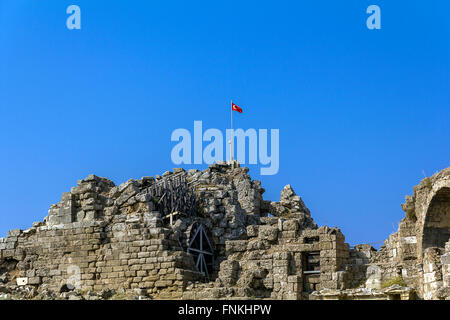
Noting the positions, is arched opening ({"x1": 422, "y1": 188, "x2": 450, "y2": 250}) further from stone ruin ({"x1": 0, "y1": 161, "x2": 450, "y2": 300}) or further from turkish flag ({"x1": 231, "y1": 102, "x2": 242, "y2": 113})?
turkish flag ({"x1": 231, "y1": 102, "x2": 242, "y2": 113})

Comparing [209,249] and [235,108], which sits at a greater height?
[235,108]

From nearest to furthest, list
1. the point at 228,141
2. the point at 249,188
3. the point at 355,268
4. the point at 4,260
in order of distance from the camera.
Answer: the point at 355,268 < the point at 4,260 < the point at 249,188 < the point at 228,141

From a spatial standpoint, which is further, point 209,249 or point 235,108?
point 235,108

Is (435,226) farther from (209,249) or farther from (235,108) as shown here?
(235,108)

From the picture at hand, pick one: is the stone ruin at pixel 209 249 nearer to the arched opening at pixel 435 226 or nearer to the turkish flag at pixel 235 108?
the arched opening at pixel 435 226

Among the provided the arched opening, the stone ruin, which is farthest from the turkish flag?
the arched opening

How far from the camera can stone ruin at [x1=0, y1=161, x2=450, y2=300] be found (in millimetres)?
27594

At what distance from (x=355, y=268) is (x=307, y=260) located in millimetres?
1666

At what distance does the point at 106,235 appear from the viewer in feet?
104

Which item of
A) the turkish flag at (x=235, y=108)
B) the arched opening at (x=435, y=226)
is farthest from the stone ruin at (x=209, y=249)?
the turkish flag at (x=235, y=108)

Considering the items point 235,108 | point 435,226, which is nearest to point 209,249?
point 235,108

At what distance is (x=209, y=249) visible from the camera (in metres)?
33.1
